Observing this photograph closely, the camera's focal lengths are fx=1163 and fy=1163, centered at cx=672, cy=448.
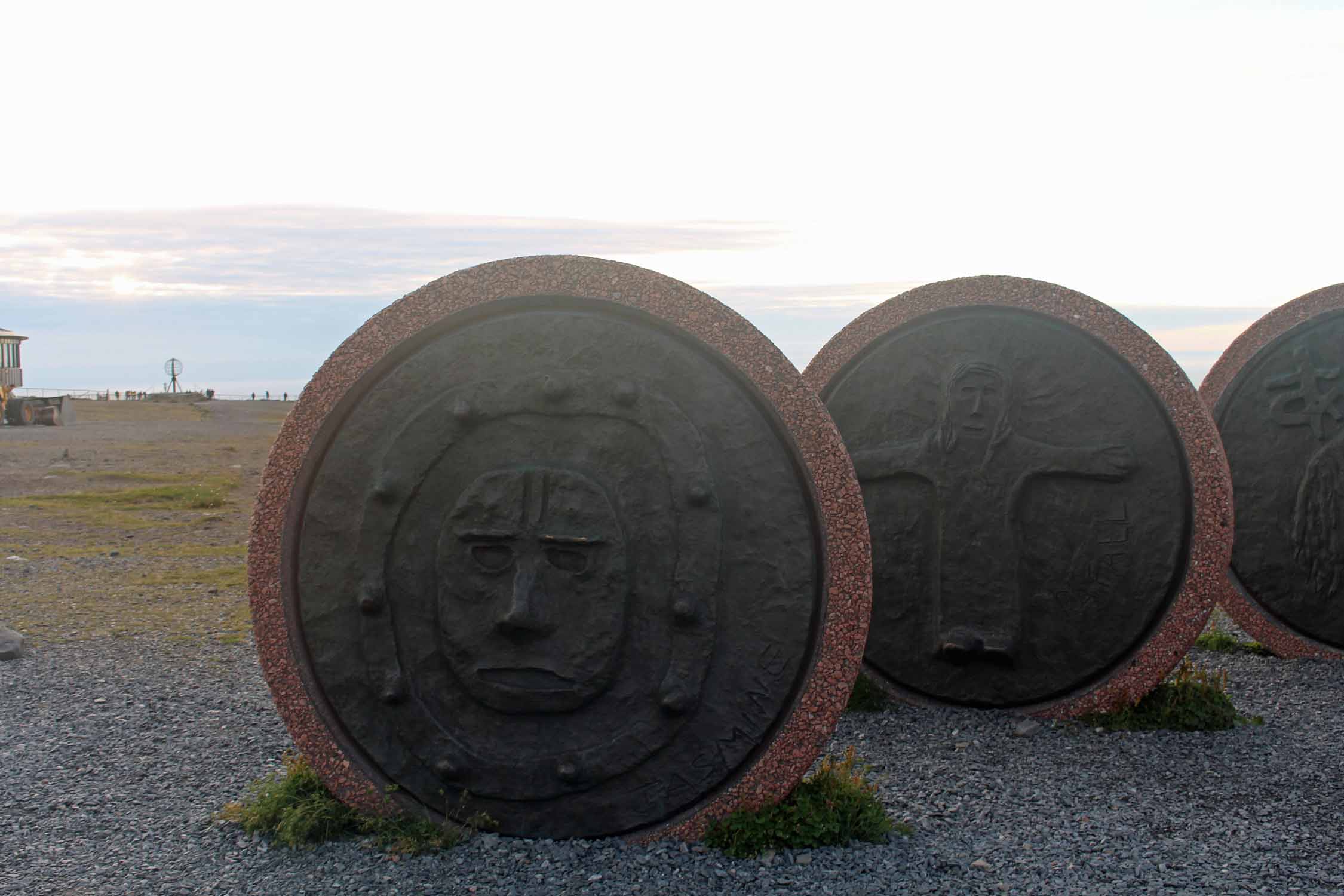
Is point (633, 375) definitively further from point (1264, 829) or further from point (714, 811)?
point (1264, 829)

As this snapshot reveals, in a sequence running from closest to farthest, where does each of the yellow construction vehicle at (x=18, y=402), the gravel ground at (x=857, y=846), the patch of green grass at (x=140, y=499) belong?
the gravel ground at (x=857, y=846) < the patch of green grass at (x=140, y=499) < the yellow construction vehicle at (x=18, y=402)

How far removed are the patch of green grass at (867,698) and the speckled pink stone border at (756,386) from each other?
1.80 m

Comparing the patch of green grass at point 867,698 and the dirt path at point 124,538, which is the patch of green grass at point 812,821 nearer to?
the patch of green grass at point 867,698

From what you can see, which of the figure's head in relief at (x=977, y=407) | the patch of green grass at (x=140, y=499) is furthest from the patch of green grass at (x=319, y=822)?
the patch of green grass at (x=140, y=499)

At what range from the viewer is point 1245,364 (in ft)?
23.9

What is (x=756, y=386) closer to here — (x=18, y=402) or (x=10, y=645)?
(x=10, y=645)

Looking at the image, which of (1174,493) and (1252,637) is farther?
(1252,637)

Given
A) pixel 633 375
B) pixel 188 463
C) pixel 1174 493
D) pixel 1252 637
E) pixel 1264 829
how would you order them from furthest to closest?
pixel 188 463, pixel 1252 637, pixel 1174 493, pixel 1264 829, pixel 633 375

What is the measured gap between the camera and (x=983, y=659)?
233 inches

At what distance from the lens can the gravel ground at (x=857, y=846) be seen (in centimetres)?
407

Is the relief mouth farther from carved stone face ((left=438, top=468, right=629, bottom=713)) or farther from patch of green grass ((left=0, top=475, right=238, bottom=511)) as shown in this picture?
patch of green grass ((left=0, top=475, right=238, bottom=511))

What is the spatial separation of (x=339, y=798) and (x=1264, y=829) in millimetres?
3647

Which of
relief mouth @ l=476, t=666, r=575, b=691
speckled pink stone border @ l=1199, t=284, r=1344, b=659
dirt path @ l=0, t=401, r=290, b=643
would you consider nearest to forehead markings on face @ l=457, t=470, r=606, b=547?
relief mouth @ l=476, t=666, r=575, b=691

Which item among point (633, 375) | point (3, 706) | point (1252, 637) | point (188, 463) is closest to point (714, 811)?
point (633, 375)
